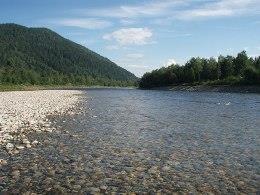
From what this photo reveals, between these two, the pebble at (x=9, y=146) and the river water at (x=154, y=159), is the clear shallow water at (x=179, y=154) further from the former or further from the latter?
the pebble at (x=9, y=146)

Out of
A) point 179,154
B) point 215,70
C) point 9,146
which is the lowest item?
point 179,154

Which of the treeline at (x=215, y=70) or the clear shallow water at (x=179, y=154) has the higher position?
the treeline at (x=215, y=70)

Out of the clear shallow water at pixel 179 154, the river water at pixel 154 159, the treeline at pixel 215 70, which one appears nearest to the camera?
the river water at pixel 154 159

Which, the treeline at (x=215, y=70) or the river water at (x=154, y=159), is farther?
the treeline at (x=215, y=70)

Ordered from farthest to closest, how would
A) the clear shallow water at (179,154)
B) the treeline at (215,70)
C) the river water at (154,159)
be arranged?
the treeline at (215,70)
the clear shallow water at (179,154)
the river water at (154,159)

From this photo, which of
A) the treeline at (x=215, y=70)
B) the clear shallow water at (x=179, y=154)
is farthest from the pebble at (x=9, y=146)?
the treeline at (x=215, y=70)

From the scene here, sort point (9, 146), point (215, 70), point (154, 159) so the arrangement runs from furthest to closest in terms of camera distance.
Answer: point (215, 70), point (9, 146), point (154, 159)

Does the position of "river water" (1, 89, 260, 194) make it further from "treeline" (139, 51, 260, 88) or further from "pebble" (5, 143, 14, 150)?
"treeline" (139, 51, 260, 88)

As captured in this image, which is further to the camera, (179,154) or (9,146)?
(9,146)

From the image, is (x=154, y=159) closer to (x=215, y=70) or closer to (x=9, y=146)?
(x=9, y=146)

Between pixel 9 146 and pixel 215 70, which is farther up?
pixel 215 70

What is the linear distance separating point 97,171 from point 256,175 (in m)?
6.56

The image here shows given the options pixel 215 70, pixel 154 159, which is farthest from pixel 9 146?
pixel 215 70

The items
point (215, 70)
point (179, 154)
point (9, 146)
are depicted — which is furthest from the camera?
point (215, 70)
